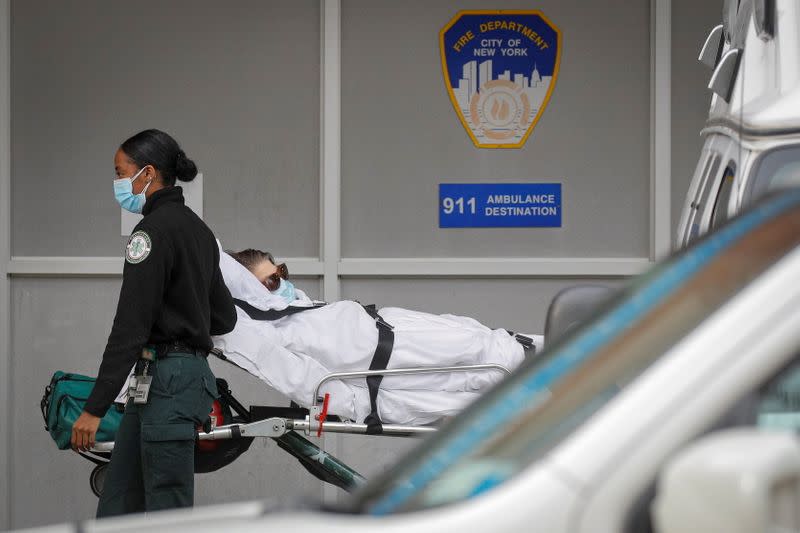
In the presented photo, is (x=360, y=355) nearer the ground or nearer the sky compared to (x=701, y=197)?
nearer the ground

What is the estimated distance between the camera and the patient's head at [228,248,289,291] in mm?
5578

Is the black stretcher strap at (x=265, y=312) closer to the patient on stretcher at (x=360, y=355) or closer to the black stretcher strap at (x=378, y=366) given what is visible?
the patient on stretcher at (x=360, y=355)

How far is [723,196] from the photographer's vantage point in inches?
147

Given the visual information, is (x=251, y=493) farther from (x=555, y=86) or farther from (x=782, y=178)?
(x=782, y=178)

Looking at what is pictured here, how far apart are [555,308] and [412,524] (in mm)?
1214

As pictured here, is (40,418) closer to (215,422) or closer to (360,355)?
(215,422)

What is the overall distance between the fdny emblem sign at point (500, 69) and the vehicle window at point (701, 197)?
2.71m

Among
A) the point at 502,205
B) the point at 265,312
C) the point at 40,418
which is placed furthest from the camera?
the point at 40,418

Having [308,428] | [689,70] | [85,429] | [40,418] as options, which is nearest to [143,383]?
[85,429]

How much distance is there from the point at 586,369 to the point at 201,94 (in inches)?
216

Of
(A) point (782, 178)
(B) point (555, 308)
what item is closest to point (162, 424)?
(B) point (555, 308)

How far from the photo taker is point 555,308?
8.93 ft

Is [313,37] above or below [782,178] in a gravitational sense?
above

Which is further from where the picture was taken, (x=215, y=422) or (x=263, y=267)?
(x=263, y=267)
